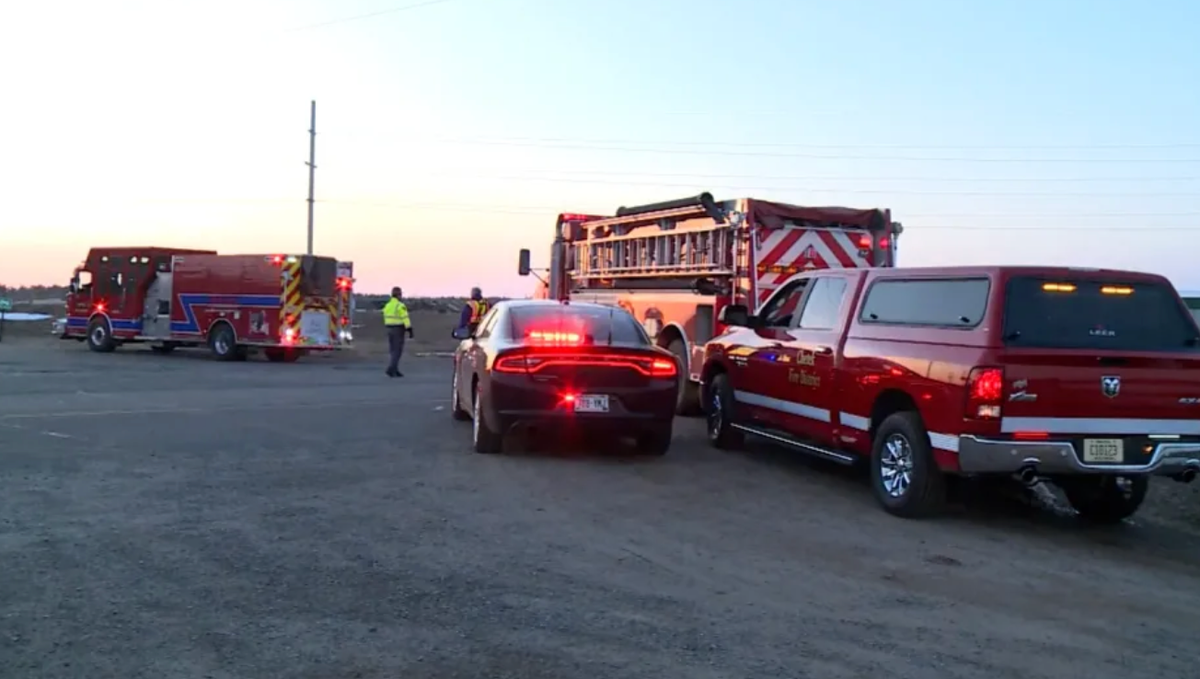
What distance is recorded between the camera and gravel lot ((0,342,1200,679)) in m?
5.27

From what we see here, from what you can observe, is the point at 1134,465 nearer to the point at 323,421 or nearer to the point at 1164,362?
the point at 1164,362

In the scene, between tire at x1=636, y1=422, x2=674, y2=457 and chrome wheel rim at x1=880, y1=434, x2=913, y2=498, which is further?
tire at x1=636, y1=422, x2=674, y2=457

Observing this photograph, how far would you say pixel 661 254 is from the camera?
16797 millimetres

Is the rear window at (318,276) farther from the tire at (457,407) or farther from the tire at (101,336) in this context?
the tire at (457,407)

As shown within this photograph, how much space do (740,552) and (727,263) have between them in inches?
302

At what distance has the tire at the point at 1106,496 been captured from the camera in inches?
352

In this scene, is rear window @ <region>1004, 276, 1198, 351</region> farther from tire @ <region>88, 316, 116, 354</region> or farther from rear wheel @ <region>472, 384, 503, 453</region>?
tire @ <region>88, 316, 116, 354</region>

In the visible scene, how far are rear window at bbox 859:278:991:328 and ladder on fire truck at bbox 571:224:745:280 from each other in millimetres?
4741

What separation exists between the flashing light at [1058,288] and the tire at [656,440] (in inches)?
154

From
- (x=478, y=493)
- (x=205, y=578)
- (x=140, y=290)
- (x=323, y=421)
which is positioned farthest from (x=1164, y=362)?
(x=140, y=290)

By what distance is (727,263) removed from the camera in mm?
14750

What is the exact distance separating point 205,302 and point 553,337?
67.6 feet

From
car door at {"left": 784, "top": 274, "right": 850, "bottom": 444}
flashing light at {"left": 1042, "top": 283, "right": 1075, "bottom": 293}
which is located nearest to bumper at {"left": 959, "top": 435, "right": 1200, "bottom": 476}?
flashing light at {"left": 1042, "top": 283, "right": 1075, "bottom": 293}

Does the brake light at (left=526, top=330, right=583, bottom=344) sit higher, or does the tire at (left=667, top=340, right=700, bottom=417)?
the brake light at (left=526, top=330, right=583, bottom=344)
